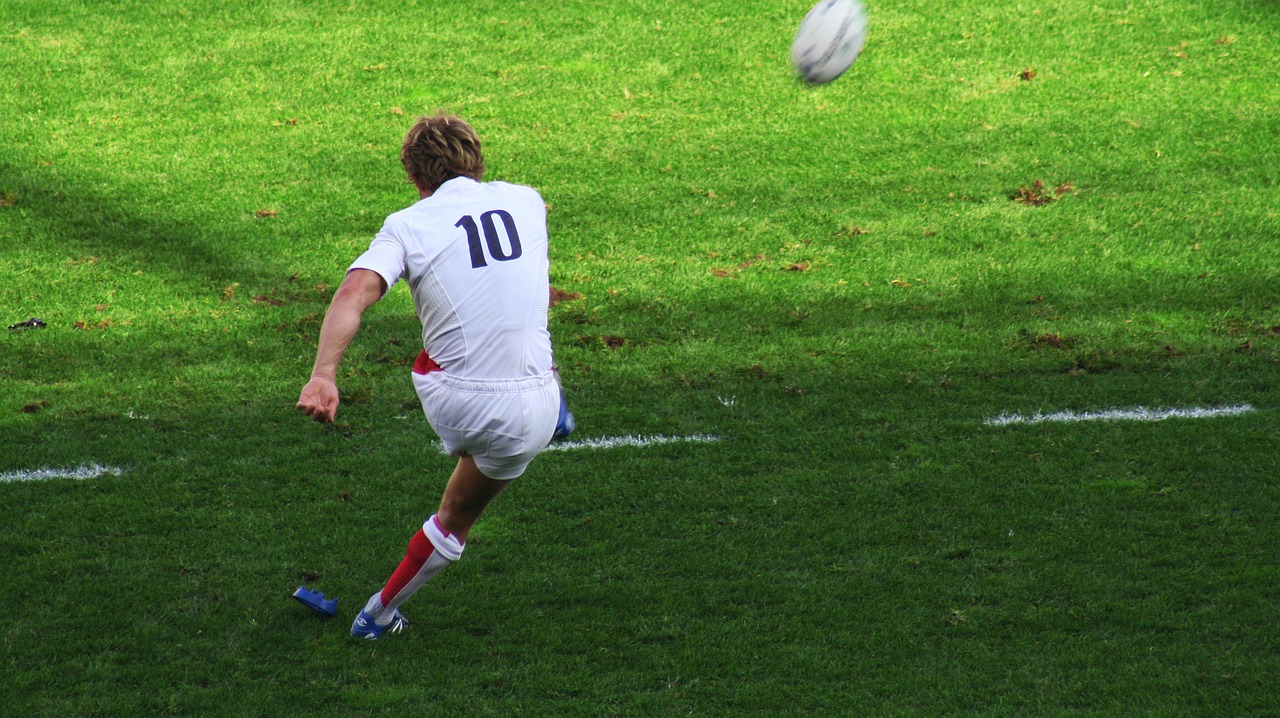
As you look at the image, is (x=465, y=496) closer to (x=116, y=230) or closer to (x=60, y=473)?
(x=60, y=473)

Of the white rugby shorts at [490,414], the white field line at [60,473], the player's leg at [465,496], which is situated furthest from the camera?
the white field line at [60,473]

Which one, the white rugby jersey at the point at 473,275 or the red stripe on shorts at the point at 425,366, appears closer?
the white rugby jersey at the point at 473,275

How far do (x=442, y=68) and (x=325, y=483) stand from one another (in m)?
6.99

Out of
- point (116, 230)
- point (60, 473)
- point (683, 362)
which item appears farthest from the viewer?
point (116, 230)

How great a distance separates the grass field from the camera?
15.3ft

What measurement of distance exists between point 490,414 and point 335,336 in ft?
2.20

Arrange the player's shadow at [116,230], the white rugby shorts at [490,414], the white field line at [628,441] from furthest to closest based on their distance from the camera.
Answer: the player's shadow at [116,230] < the white field line at [628,441] < the white rugby shorts at [490,414]

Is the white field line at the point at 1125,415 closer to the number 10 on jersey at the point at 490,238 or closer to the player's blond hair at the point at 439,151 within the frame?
the number 10 on jersey at the point at 490,238

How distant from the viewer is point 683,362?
296 inches

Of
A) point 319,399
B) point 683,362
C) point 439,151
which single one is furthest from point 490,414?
point 683,362

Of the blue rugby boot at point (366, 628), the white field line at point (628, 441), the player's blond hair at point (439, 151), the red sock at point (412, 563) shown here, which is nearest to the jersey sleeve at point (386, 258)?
the player's blond hair at point (439, 151)

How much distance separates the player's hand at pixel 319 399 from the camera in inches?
142

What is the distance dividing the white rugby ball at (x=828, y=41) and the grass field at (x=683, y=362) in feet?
5.63

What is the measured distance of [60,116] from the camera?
11172mm
